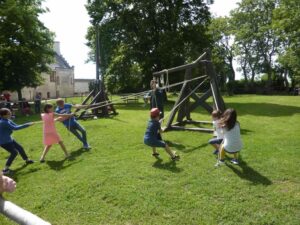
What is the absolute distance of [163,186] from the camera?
249 inches

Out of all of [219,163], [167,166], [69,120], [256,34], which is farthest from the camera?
[256,34]

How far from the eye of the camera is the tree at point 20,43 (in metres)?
25.7

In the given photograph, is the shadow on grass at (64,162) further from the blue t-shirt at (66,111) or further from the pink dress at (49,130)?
the blue t-shirt at (66,111)

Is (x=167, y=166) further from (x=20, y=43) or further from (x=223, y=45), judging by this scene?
(x=223, y=45)

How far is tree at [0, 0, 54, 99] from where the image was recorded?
2567 cm

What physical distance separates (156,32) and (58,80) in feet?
121

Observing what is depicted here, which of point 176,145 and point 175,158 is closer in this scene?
point 175,158

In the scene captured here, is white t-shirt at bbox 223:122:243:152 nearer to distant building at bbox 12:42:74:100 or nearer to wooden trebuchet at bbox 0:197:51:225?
wooden trebuchet at bbox 0:197:51:225

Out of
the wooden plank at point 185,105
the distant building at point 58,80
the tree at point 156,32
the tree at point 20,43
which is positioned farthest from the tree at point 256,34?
the wooden plank at point 185,105

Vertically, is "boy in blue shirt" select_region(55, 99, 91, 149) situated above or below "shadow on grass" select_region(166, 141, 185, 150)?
above

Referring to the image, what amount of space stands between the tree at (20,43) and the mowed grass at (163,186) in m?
18.9

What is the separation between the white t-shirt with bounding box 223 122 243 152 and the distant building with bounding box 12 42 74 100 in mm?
52293

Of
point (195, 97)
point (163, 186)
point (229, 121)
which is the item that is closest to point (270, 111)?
point (195, 97)

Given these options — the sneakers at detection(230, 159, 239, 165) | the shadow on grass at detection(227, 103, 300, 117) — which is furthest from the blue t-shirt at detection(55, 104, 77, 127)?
the shadow on grass at detection(227, 103, 300, 117)
